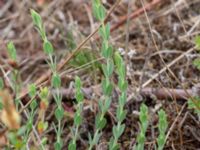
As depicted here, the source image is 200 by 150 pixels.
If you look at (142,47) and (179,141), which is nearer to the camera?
(179,141)

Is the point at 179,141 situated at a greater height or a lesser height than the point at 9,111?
lesser

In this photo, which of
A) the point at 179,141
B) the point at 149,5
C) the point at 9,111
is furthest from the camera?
the point at 149,5

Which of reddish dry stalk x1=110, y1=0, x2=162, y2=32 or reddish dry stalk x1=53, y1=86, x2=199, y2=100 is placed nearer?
reddish dry stalk x1=53, y1=86, x2=199, y2=100

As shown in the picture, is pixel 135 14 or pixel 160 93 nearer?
pixel 160 93

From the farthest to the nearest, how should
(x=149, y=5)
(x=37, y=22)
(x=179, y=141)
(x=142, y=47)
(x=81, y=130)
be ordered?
(x=149, y=5)
(x=142, y=47)
(x=81, y=130)
(x=179, y=141)
(x=37, y=22)

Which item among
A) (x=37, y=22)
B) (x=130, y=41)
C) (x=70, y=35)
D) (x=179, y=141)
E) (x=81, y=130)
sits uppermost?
(x=37, y=22)

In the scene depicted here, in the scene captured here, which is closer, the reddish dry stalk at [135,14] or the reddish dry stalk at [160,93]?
the reddish dry stalk at [160,93]

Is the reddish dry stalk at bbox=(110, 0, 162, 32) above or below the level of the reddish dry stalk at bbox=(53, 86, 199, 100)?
above

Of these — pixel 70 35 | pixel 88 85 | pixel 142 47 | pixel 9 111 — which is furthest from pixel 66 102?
pixel 9 111

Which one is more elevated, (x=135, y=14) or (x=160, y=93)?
(x=135, y=14)

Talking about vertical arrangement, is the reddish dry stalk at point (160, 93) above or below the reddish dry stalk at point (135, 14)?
below

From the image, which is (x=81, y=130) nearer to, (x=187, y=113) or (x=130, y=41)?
(x=187, y=113)
